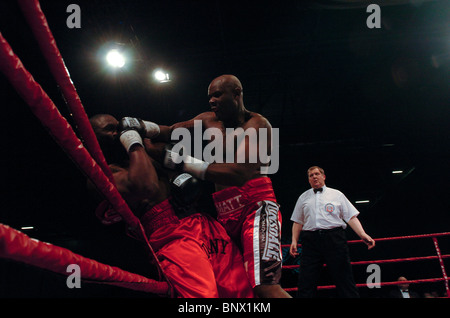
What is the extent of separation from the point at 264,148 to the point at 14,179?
665 centimetres

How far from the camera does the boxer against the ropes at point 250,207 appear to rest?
1.34 m

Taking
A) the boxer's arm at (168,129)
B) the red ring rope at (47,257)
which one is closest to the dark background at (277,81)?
the boxer's arm at (168,129)

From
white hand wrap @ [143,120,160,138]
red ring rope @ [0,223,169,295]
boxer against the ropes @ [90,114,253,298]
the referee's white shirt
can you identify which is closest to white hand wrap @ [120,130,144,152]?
boxer against the ropes @ [90,114,253,298]

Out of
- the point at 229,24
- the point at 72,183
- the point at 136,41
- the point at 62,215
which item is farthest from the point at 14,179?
the point at 229,24

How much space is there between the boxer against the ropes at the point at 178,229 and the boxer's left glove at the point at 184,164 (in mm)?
65

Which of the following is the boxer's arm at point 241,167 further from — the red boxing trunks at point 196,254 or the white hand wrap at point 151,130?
the white hand wrap at point 151,130

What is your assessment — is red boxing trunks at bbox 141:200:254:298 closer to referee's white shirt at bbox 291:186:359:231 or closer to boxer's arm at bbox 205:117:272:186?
boxer's arm at bbox 205:117:272:186

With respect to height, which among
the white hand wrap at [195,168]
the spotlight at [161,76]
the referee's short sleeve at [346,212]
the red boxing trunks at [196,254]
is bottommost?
the red boxing trunks at [196,254]

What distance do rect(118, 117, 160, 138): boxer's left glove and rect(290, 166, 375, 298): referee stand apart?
1581mm

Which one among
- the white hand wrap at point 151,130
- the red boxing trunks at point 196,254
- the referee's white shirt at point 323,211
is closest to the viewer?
the red boxing trunks at point 196,254

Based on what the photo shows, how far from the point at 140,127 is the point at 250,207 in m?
0.69

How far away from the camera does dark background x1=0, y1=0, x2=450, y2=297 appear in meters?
3.85

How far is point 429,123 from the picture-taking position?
5699mm

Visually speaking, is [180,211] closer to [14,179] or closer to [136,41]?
[136,41]
